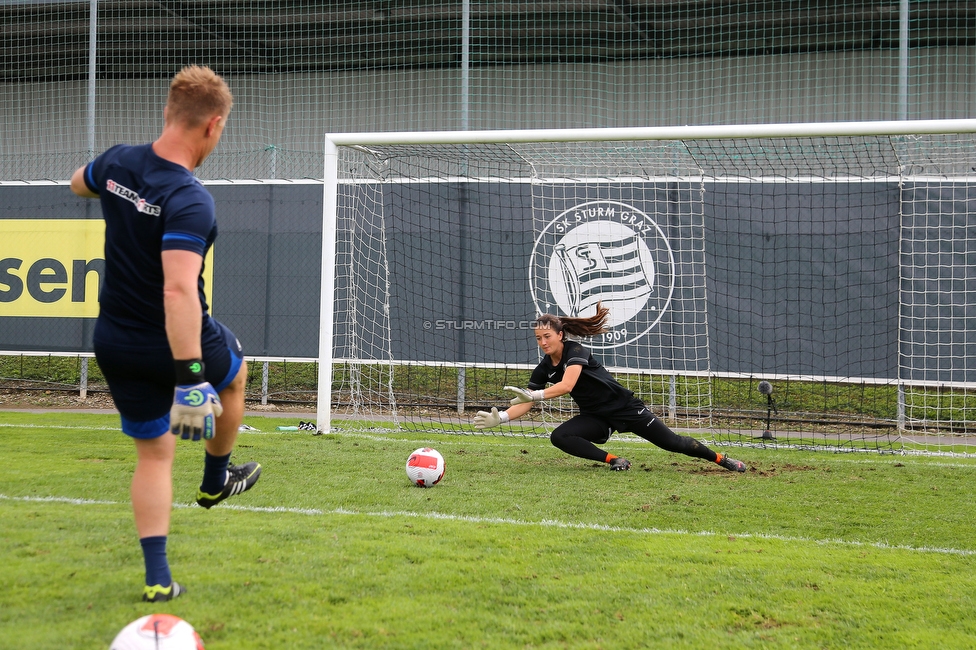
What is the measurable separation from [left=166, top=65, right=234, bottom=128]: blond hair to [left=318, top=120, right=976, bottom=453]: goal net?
22.8 feet

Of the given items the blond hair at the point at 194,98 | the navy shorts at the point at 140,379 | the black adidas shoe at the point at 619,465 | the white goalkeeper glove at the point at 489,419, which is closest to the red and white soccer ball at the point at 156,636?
the navy shorts at the point at 140,379

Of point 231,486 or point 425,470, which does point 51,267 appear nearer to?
point 425,470

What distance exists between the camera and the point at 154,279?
128 inches

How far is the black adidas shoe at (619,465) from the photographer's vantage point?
7.29 m

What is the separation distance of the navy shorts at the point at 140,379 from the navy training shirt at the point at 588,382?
14.3ft

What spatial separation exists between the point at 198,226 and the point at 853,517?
14.4 ft

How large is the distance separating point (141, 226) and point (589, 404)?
4.92m

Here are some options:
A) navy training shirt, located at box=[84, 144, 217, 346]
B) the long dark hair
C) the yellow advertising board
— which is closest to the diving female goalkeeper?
the long dark hair

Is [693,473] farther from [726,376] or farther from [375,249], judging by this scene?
[375,249]

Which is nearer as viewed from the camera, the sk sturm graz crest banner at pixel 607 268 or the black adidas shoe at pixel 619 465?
the black adidas shoe at pixel 619 465

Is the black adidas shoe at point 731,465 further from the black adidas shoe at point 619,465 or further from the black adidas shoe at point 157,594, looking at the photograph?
the black adidas shoe at point 157,594

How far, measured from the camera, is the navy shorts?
3264 mm

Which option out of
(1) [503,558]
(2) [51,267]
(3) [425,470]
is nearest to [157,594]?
(1) [503,558]

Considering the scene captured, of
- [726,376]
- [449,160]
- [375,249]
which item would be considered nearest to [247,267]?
[375,249]
